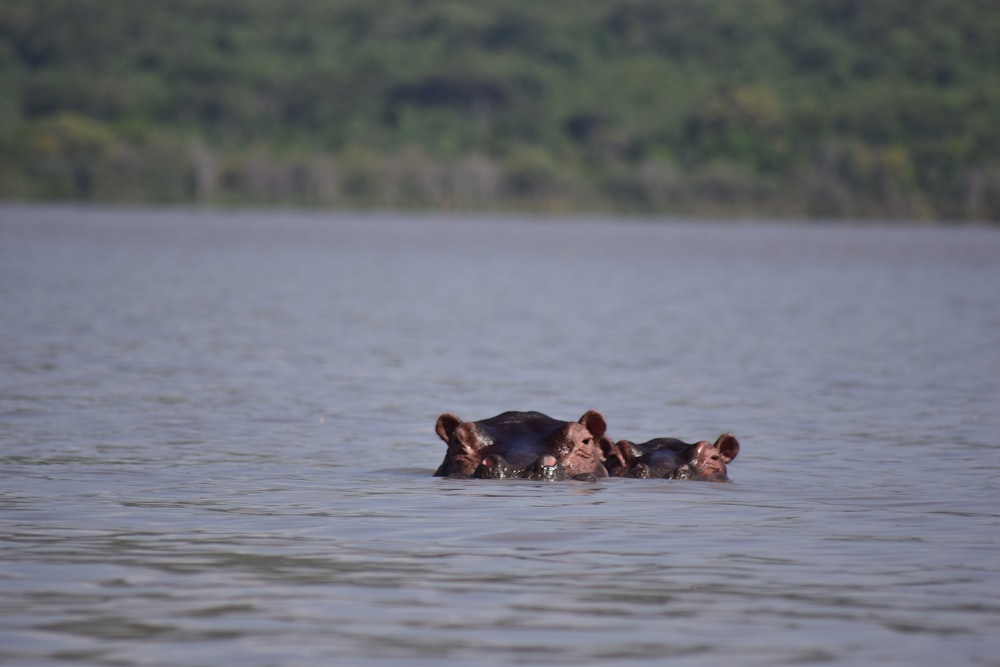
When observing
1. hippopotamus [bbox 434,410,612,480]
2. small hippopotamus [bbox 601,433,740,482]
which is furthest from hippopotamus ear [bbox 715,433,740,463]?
hippopotamus [bbox 434,410,612,480]

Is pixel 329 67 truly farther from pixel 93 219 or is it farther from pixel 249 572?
pixel 249 572

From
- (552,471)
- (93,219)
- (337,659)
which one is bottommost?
(337,659)

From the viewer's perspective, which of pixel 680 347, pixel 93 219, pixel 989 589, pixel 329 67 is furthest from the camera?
pixel 329 67

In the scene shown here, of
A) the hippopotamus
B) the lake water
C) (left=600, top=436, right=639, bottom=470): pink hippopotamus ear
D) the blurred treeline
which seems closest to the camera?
the lake water

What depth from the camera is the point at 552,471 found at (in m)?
14.2

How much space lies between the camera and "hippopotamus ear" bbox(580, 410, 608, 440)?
13.8m

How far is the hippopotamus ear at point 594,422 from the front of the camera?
45.3 ft

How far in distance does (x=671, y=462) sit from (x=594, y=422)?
1.26m

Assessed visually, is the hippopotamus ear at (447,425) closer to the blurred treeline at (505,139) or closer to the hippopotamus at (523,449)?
the hippopotamus at (523,449)

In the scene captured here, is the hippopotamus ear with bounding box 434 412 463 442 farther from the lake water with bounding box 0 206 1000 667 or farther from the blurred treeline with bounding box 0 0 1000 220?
the blurred treeline with bounding box 0 0 1000 220

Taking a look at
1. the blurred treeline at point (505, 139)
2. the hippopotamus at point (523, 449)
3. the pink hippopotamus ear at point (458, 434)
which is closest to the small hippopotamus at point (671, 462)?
the hippopotamus at point (523, 449)

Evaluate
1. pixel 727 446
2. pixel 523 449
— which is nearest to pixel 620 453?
pixel 727 446

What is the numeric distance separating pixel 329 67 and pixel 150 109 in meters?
26.4

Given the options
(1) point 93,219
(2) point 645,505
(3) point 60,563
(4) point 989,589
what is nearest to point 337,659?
(3) point 60,563
